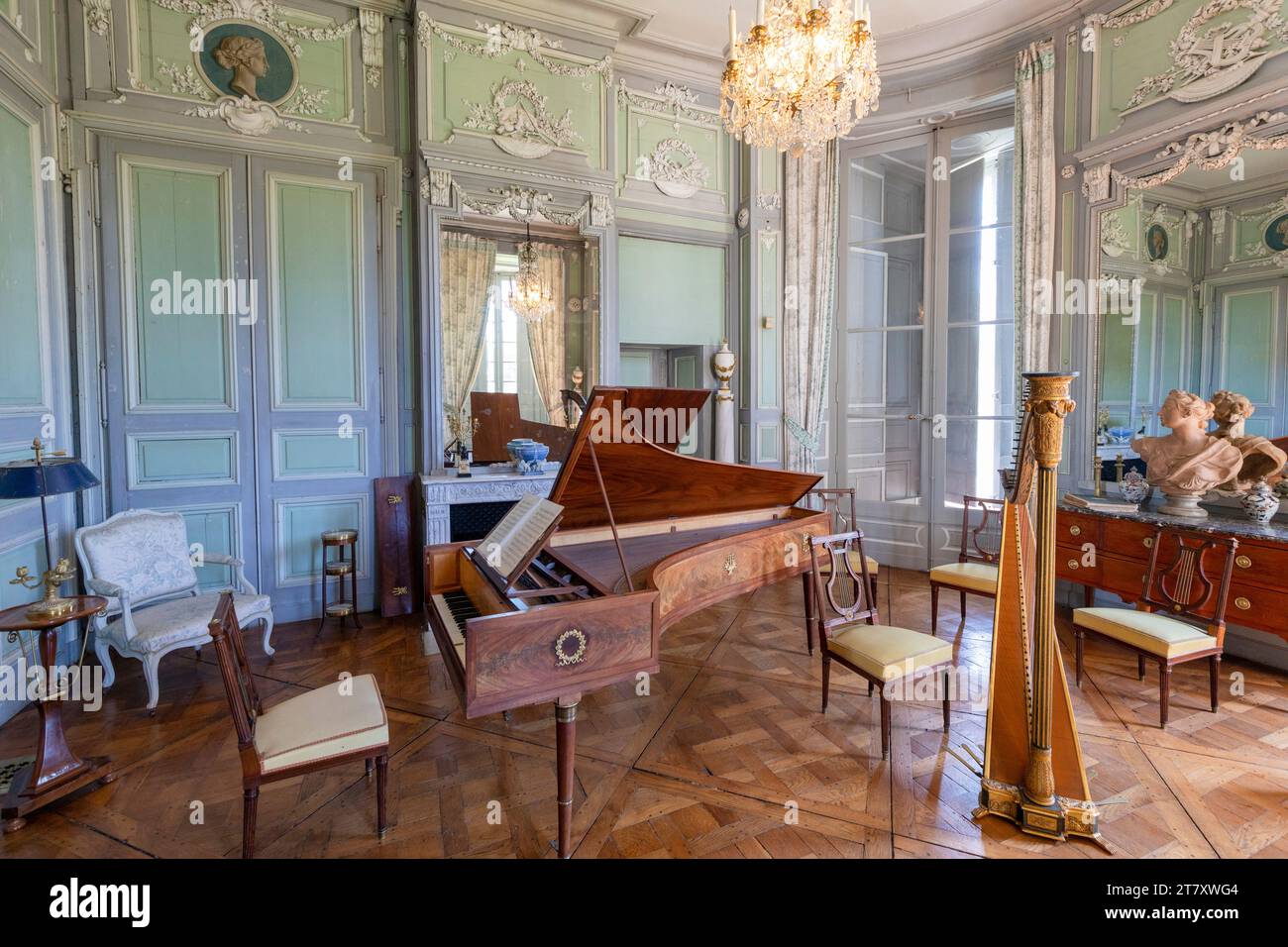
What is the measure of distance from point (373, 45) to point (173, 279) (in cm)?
210

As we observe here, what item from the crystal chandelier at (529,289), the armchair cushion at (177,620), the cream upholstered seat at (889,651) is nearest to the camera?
the cream upholstered seat at (889,651)

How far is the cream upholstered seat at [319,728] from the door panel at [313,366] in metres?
2.44

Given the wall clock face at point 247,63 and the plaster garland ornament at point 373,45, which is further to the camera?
the plaster garland ornament at point 373,45

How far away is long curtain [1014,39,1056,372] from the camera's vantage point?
4.50 metres

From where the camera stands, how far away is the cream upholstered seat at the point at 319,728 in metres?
1.89

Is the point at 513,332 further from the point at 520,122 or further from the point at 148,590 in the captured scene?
the point at 148,590

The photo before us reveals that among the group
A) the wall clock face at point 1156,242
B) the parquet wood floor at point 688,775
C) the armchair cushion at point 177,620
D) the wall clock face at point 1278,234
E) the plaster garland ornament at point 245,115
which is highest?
the plaster garland ornament at point 245,115

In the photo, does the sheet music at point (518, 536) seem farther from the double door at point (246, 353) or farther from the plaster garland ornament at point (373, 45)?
the plaster garland ornament at point (373, 45)

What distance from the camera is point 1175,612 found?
3.09 m

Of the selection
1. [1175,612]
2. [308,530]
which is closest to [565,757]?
[1175,612]

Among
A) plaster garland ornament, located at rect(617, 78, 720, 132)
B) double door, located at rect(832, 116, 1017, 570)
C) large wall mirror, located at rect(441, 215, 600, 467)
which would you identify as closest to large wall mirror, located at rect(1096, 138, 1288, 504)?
double door, located at rect(832, 116, 1017, 570)

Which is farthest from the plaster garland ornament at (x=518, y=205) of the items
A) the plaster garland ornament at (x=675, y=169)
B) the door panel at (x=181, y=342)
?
the door panel at (x=181, y=342)

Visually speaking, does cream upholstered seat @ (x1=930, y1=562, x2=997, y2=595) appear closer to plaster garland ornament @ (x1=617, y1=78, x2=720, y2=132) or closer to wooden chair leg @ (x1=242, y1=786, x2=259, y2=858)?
wooden chair leg @ (x1=242, y1=786, x2=259, y2=858)

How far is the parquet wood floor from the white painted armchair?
29cm
